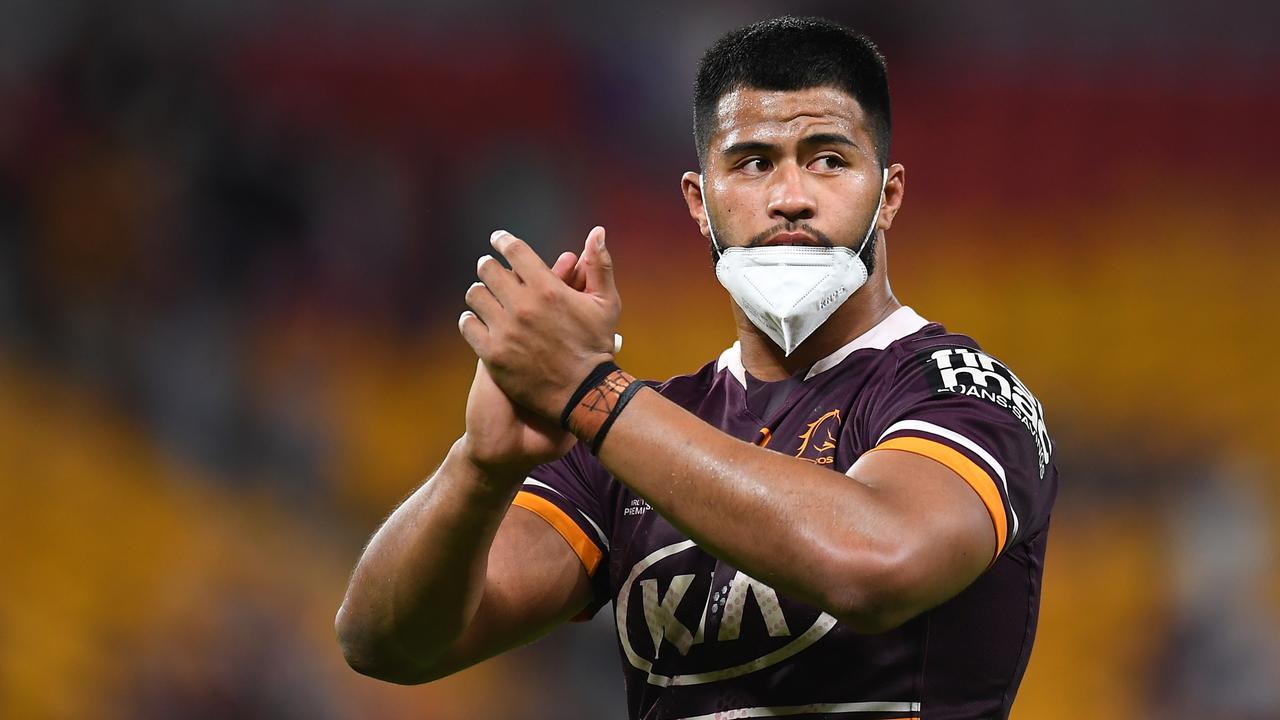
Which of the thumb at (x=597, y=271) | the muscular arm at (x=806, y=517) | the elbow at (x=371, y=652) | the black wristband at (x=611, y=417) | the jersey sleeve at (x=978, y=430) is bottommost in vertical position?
the elbow at (x=371, y=652)

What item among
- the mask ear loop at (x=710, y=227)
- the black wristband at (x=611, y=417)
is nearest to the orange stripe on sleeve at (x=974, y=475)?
the black wristband at (x=611, y=417)

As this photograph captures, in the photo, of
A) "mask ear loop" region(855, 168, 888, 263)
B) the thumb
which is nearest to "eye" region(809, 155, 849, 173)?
"mask ear loop" region(855, 168, 888, 263)

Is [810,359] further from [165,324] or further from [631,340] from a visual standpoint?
[165,324]

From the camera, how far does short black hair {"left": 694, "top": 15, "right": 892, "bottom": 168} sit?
2.82 metres

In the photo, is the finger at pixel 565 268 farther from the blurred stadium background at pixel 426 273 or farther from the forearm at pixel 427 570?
the blurred stadium background at pixel 426 273

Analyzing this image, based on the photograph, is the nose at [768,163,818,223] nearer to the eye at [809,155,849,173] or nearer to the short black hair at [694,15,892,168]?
the eye at [809,155,849,173]

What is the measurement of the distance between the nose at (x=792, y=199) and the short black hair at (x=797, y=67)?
0.68 ft

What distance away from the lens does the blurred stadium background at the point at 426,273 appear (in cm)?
590

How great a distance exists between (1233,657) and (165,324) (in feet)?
15.2

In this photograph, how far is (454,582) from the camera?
8.16 feet

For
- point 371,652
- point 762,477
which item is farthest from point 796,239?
point 371,652

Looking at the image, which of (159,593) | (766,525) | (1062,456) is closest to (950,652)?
(766,525)

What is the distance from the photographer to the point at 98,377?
6375 millimetres

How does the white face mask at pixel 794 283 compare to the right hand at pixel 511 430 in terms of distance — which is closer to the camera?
the right hand at pixel 511 430
